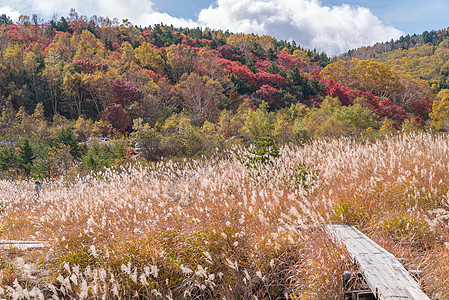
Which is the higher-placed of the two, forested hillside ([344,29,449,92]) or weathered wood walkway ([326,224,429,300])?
forested hillside ([344,29,449,92])

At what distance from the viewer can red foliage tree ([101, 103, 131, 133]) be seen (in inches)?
1104

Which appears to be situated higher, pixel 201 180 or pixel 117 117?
pixel 117 117

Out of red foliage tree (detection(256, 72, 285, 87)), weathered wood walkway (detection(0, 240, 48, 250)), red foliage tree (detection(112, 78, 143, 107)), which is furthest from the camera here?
red foliage tree (detection(256, 72, 285, 87))

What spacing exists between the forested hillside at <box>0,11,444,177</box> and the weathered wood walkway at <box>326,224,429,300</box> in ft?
38.8

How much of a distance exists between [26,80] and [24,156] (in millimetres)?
22541

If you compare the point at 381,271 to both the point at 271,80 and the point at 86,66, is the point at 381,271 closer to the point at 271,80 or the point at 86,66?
the point at 86,66

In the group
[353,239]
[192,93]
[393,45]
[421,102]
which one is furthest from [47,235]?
[393,45]

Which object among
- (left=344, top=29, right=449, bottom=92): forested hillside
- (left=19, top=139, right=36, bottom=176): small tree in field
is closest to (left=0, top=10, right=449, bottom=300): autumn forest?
(left=19, top=139, right=36, bottom=176): small tree in field

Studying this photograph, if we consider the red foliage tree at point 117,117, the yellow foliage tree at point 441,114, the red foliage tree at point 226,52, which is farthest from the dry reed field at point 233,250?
the red foliage tree at point 226,52

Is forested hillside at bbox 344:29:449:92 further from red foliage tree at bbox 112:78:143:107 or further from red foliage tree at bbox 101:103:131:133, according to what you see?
red foliage tree at bbox 101:103:131:133

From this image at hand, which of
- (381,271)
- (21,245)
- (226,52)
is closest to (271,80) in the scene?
(226,52)

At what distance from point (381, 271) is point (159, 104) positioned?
31.6 metres

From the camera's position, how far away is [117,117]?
2838 cm

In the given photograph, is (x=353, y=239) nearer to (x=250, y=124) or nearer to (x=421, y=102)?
(x=250, y=124)
